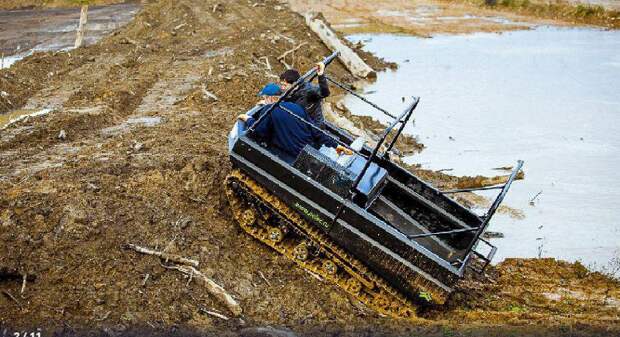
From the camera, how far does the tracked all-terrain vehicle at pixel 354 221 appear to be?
715 cm

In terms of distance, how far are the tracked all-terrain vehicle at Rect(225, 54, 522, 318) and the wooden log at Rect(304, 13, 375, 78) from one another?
10085mm

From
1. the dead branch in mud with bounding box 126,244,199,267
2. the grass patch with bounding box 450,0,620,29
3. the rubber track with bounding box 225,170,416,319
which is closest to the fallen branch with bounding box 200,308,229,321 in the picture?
the dead branch in mud with bounding box 126,244,199,267

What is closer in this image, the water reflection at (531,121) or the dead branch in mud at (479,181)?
the water reflection at (531,121)

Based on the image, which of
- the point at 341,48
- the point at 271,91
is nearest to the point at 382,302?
the point at 271,91

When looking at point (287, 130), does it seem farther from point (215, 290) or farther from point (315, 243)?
point (215, 290)

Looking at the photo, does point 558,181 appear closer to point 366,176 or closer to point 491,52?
point 366,176

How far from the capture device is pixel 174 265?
290 inches

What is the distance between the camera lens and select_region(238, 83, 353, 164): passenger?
7.90 meters

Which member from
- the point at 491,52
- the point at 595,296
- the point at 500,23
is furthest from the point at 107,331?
the point at 500,23

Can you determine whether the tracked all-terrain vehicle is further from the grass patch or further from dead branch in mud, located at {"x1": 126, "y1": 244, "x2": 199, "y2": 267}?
the grass patch

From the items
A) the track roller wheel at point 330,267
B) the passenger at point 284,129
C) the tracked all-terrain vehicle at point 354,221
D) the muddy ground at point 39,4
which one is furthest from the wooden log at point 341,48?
the muddy ground at point 39,4

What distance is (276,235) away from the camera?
313 inches

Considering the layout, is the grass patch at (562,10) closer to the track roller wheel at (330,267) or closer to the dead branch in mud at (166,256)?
the track roller wheel at (330,267)

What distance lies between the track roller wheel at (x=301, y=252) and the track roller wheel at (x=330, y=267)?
0.87 ft
